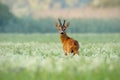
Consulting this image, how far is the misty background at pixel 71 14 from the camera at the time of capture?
1186 centimetres

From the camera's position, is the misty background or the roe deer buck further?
the misty background

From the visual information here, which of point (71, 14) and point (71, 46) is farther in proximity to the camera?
point (71, 14)

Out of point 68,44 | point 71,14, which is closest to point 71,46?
point 68,44

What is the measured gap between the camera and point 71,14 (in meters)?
11.7

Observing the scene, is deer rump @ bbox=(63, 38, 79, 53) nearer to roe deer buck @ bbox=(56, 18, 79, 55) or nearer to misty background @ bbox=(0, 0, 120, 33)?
roe deer buck @ bbox=(56, 18, 79, 55)

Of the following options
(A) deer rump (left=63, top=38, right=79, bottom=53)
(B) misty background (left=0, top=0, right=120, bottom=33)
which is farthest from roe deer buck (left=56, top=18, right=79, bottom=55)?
(B) misty background (left=0, top=0, right=120, bottom=33)

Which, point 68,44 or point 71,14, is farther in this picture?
point 71,14

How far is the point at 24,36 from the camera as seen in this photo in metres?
14.5

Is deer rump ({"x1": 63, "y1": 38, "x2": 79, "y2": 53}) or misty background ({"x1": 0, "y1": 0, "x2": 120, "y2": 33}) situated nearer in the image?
deer rump ({"x1": 63, "y1": 38, "x2": 79, "y2": 53})

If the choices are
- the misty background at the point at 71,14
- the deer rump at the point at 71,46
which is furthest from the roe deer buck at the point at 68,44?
the misty background at the point at 71,14

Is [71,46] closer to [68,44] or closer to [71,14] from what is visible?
[68,44]

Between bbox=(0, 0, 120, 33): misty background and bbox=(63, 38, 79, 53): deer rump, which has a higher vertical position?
bbox=(0, 0, 120, 33): misty background

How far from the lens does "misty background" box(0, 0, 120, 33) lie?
38.9 feet

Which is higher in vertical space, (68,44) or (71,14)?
(71,14)
